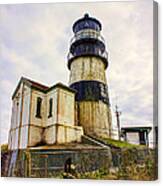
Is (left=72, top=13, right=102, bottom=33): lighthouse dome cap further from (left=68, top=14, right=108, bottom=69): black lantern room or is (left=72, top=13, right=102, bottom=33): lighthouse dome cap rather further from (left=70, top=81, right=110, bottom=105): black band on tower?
(left=70, top=81, right=110, bottom=105): black band on tower

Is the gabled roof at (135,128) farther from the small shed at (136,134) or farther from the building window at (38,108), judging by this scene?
the building window at (38,108)

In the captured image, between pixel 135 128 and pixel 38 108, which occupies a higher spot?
pixel 38 108

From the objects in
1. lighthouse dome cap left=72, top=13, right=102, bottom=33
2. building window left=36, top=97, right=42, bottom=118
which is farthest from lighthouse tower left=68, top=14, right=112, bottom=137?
building window left=36, top=97, right=42, bottom=118

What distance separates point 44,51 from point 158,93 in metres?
0.63

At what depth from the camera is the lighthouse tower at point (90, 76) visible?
1929mm

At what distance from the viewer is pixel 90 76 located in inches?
78.1

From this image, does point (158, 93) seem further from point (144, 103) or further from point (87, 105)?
point (87, 105)

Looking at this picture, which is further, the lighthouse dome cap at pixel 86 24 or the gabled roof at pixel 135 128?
the lighthouse dome cap at pixel 86 24

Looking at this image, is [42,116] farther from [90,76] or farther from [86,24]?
[86,24]

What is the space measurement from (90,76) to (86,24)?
273 mm

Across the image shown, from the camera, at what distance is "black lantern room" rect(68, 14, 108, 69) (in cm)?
197

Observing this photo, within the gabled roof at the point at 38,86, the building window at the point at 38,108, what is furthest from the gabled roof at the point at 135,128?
the building window at the point at 38,108

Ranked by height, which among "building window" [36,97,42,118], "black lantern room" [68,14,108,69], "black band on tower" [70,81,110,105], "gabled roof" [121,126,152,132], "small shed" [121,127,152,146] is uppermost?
"black lantern room" [68,14,108,69]

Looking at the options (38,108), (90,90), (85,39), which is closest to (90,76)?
(90,90)
